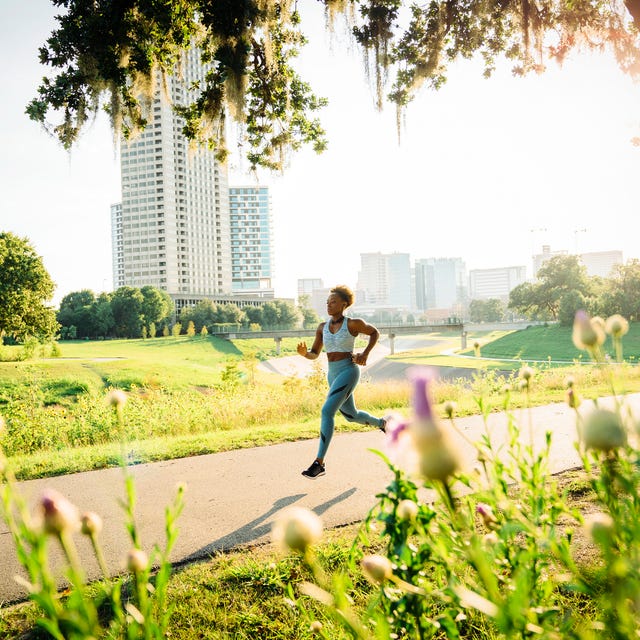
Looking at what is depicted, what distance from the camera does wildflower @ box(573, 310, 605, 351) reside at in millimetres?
1147

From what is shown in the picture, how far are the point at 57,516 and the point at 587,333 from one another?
111 centimetres

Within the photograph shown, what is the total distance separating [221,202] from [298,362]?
301 feet

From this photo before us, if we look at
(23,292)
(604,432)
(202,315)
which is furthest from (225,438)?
(202,315)

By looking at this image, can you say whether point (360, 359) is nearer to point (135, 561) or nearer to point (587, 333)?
point (587, 333)

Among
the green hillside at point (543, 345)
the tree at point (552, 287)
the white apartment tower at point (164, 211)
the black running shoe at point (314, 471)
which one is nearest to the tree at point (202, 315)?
the white apartment tower at point (164, 211)

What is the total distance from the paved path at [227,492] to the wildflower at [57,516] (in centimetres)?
266

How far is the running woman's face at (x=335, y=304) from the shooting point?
4871mm

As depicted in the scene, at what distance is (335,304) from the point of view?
16.0 ft

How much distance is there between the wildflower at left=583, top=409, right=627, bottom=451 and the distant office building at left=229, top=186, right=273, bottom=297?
166810mm

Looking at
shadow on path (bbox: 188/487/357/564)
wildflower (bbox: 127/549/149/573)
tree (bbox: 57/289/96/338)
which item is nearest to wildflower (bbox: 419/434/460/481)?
wildflower (bbox: 127/549/149/573)

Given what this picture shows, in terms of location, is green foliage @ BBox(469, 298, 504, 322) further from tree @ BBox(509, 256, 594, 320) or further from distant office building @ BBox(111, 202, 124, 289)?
distant office building @ BBox(111, 202, 124, 289)

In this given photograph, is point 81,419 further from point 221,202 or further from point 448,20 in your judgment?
point 221,202

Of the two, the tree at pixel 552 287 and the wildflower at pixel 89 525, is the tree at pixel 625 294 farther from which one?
the wildflower at pixel 89 525

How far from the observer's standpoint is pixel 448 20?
6367mm
